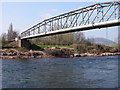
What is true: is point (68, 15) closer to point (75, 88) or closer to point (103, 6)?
point (103, 6)

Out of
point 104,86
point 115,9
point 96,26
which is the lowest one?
point 104,86

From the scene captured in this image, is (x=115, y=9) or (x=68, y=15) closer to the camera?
(x=115, y=9)

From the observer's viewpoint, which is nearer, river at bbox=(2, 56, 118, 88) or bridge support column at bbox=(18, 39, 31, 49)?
river at bbox=(2, 56, 118, 88)

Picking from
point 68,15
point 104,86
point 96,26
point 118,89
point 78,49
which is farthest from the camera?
point 78,49

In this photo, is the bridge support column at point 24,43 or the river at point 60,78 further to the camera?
the bridge support column at point 24,43

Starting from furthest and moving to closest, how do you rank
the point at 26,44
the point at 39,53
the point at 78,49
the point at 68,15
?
the point at 78,49, the point at 26,44, the point at 39,53, the point at 68,15

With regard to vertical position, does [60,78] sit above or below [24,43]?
below

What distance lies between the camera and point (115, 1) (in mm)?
31906

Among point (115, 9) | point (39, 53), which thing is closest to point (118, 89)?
point (115, 9)

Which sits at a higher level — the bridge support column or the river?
the bridge support column

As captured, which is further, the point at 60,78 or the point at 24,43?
the point at 24,43

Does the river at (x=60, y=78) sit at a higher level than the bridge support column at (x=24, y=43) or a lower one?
lower

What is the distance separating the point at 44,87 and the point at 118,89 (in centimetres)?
513

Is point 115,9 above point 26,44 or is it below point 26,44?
above
